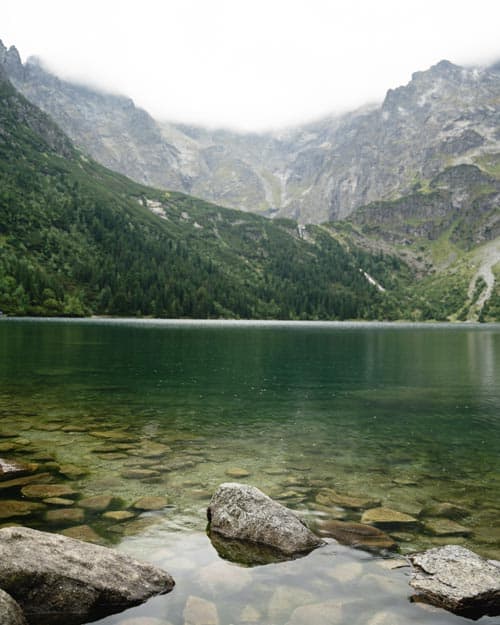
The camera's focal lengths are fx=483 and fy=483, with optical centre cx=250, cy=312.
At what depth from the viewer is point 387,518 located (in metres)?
16.6

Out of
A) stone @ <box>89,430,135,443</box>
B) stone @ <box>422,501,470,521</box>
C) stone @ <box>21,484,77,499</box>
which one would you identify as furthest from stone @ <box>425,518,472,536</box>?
stone @ <box>89,430,135,443</box>

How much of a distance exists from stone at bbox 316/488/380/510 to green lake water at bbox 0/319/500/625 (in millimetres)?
224

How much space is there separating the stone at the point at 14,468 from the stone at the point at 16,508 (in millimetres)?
2772

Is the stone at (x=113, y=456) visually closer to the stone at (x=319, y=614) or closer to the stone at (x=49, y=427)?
the stone at (x=49, y=427)

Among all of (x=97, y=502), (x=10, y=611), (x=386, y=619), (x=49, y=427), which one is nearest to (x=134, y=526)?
(x=97, y=502)

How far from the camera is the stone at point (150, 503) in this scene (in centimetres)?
1716

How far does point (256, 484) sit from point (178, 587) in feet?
29.1

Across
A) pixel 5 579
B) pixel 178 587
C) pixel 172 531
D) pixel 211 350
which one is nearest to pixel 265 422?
pixel 172 531

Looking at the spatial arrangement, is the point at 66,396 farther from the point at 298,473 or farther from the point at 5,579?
the point at 5,579

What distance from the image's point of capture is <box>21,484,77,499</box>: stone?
691 inches

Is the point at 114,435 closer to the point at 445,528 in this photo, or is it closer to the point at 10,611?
the point at 445,528

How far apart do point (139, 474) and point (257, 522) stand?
8222 mm

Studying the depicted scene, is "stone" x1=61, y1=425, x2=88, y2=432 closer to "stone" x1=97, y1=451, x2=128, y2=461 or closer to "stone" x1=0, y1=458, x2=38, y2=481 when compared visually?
"stone" x1=97, y1=451, x2=128, y2=461

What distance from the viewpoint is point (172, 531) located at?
1520 cm
